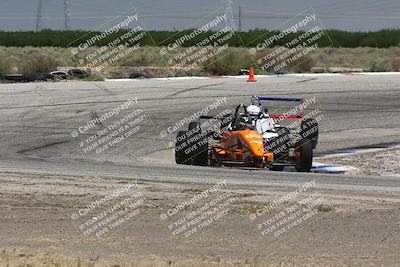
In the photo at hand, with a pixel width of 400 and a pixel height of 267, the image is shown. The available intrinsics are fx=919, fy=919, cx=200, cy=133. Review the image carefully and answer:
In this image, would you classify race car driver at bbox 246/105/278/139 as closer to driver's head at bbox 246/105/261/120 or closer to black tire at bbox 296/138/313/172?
driver's head at bbox 246/105/261/120

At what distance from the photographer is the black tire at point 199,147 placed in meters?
16.4

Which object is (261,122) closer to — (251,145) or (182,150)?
(251,145)

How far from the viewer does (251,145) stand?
16.2 m

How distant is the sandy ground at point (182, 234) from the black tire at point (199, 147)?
311 cm

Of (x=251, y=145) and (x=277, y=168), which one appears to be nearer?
(x=251, y=145)

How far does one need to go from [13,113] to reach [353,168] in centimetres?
925

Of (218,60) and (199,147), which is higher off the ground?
(199,147)

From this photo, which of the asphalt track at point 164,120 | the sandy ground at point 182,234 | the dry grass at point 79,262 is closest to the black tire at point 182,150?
the asphalt track at point 164,120

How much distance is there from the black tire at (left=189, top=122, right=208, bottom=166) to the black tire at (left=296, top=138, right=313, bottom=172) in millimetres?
1673

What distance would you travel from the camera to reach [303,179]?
14.3m

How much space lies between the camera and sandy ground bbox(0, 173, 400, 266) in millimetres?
8781

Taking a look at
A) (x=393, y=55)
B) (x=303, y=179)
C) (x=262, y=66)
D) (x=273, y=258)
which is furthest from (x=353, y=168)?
(x=393, y=55)

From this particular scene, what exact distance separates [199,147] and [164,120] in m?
6.13

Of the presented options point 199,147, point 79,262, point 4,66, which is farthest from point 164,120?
point 4,66
